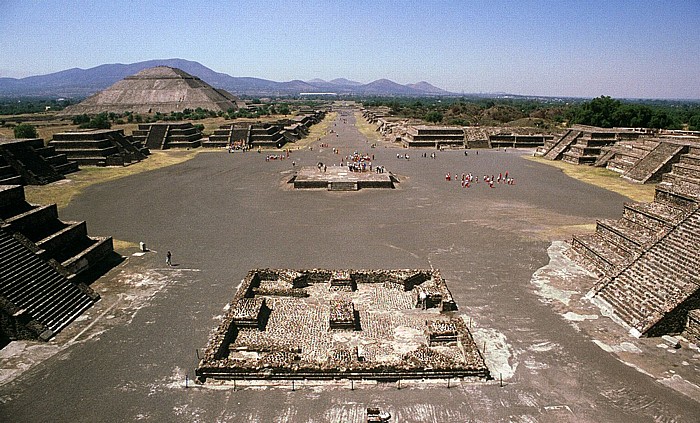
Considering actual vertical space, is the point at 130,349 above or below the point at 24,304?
below

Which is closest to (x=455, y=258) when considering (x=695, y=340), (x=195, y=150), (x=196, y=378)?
(x=695, y=340)

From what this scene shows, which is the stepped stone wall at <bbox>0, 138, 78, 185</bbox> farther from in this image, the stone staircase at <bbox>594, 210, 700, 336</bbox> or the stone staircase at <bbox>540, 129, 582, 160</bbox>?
the stone staircase at <bbox>540, 129, 582, 160</bbox>

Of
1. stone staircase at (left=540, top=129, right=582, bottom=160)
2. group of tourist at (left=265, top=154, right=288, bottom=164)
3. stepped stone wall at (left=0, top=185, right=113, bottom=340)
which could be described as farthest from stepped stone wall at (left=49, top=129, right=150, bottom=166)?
stone staircase at (left=540, top=129, right=582, bottom=160)

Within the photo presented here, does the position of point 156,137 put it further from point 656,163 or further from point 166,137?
point 656,163

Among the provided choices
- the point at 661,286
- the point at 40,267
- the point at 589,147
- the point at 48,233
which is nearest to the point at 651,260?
the point at 661,286

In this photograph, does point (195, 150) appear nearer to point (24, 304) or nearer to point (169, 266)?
point (169, 266)

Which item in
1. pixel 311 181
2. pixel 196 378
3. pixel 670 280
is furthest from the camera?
pixel 311 181
